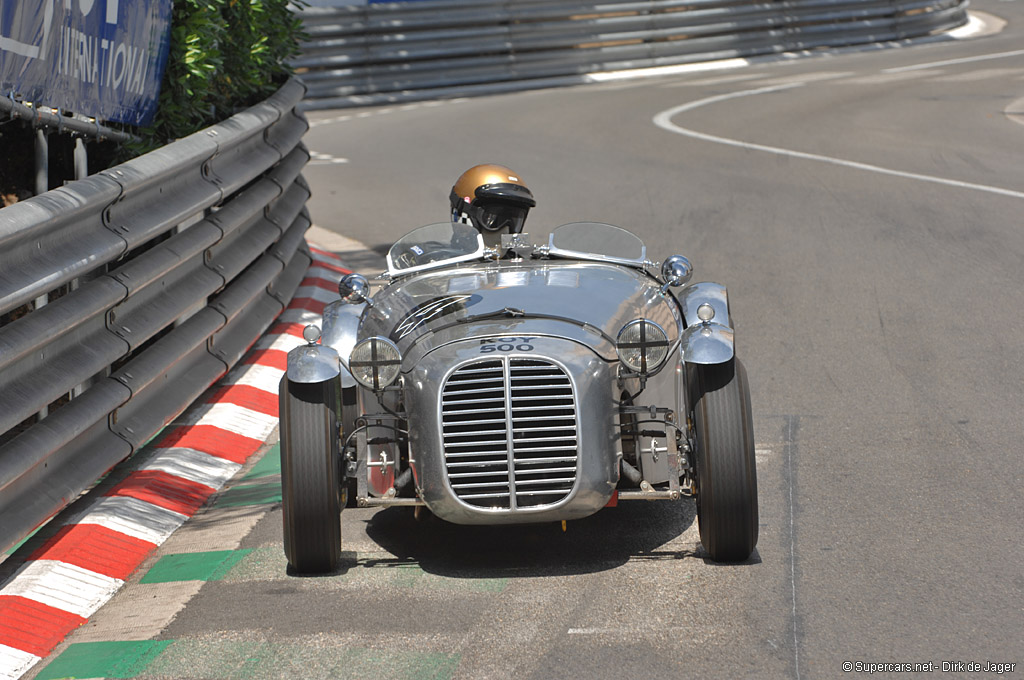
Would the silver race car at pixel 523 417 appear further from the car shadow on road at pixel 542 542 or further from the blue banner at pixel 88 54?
the blue banner at pixel 88 54

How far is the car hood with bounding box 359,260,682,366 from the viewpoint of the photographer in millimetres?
5402

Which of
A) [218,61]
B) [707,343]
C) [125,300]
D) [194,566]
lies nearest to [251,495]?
[194,566]

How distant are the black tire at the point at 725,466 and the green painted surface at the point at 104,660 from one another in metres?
2.02

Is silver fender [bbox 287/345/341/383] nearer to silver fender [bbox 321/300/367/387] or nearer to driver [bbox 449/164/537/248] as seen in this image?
silver fender [bbox 321/300/367/387]

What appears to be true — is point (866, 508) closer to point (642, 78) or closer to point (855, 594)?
point (855, 594)

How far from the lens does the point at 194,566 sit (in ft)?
18.2

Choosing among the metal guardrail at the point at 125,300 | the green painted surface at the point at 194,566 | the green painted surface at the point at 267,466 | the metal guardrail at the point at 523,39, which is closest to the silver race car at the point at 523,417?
the green painted surface at the point at 194,566

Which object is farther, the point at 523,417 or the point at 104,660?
the point at 523,417

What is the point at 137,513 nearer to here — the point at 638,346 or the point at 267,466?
the point at 267,466

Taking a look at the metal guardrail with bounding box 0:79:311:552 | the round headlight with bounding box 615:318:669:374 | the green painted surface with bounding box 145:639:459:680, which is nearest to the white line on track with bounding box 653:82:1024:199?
the metal guardrail with bounding box 0:79:311:552

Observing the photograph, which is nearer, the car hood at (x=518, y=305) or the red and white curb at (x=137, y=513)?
the red and white curb at (x=137, y=513)

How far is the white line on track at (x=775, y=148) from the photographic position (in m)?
13.7

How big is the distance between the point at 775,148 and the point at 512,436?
12469mm

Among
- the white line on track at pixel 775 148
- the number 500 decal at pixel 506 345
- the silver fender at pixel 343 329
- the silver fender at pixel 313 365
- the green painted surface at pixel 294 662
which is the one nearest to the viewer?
the green painted surface at pixel 294 662
